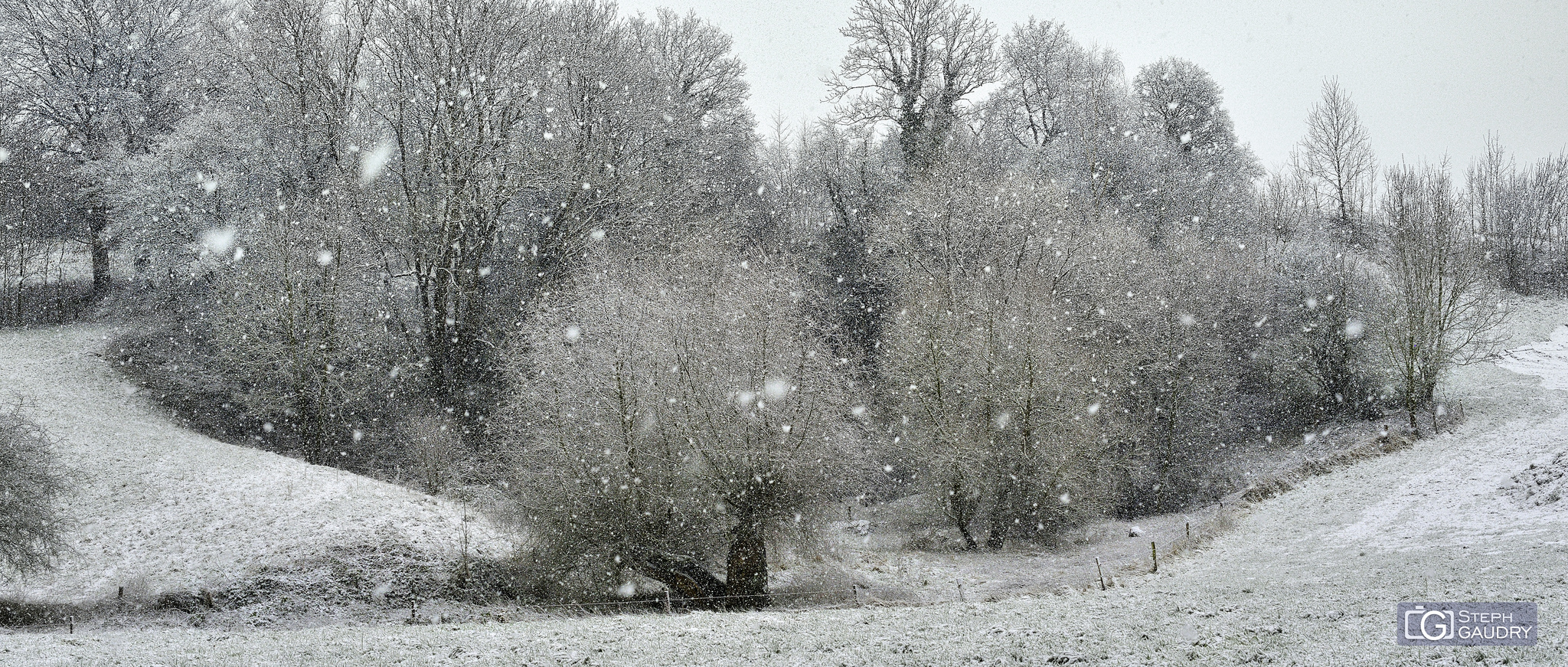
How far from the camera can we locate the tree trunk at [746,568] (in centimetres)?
1839

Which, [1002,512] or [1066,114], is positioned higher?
[1066,114]

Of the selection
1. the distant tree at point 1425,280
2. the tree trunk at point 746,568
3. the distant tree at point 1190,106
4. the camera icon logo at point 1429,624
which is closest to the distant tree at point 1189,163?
the distant tree at point 1190,106

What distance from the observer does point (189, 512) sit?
2027 centimetres

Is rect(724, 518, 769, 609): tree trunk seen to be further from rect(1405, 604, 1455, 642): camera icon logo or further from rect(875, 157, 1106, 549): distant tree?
rect(1405, 604, 1455, 642): camera icon logo

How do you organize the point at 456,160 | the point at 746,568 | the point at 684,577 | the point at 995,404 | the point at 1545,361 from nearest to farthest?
the point at 684,577 → the point at 746,568 → the point at 995,404 → the point at 456,160 → the point at 1545,361

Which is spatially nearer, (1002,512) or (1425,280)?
(1002,512)

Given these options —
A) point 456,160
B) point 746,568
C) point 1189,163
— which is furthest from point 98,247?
point 1189,163

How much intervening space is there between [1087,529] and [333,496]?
20.0 metres

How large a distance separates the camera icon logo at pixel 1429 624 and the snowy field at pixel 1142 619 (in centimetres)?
22

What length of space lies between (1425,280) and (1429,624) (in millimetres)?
24790

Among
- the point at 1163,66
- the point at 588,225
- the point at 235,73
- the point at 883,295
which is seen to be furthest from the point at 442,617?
the point at 1163,66

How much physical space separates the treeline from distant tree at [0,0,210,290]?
0.13 metres

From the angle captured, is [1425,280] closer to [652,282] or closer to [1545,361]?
[1545,361]

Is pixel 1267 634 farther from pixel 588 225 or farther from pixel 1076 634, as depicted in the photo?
pixel 588 225
